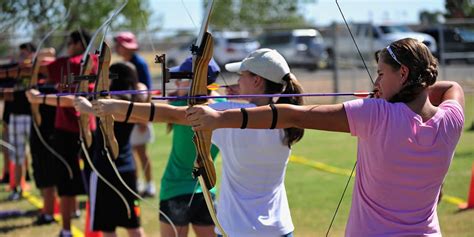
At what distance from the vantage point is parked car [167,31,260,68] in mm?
19906

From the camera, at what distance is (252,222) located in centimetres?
356

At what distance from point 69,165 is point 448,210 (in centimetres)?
361

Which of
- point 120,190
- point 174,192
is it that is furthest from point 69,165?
point 174,192

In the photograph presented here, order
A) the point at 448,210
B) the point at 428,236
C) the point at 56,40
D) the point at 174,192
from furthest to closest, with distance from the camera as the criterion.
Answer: the point at 56,40 → the point at 448,210 → the point at 174,192 → the point at 428,236

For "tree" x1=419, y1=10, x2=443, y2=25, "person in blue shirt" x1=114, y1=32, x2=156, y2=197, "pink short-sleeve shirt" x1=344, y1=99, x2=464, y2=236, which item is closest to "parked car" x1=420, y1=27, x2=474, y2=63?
"tree" x1=419, y1=10, x2=443, y2=25

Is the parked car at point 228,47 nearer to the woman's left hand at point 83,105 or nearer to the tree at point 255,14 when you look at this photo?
the tree at point 255,14

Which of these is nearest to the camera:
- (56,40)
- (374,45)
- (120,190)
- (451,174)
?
(120,190)

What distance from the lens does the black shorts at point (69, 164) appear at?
23.1 ft

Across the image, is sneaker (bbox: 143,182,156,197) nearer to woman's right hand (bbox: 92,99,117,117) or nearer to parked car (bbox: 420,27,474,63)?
woman's right hand (bbox: 92,99,117,117)

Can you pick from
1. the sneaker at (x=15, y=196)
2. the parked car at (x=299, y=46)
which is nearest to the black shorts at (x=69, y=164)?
the sneaker at (x=15, y=196)

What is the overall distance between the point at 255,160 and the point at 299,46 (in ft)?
61.2

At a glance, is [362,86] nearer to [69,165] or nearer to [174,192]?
[69,165]

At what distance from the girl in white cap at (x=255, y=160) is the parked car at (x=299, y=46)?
49.2 feet

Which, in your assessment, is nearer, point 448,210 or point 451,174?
point 448,210
